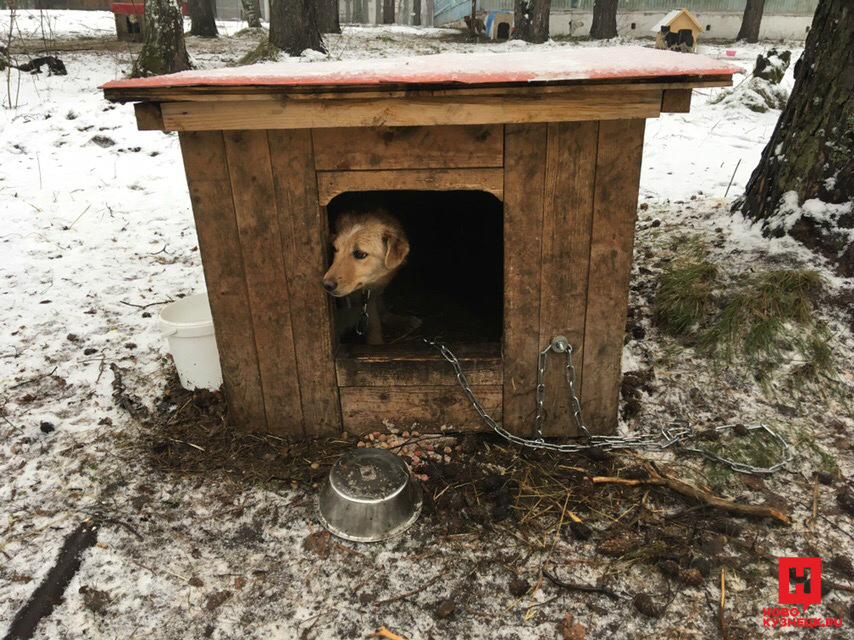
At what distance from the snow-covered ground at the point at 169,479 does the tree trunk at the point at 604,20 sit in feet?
52.3

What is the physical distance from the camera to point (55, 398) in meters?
3.85

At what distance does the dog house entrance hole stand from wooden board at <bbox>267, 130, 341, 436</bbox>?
915 millimetres

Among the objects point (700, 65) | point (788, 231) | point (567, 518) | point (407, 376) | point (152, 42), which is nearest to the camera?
point (700, 65)

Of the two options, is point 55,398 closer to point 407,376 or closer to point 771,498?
point 407,376

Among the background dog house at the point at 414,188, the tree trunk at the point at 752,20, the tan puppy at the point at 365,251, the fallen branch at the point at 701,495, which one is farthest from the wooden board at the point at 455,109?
the tree trunk at the point at 752,20

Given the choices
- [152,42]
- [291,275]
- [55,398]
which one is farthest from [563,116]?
[152,42]

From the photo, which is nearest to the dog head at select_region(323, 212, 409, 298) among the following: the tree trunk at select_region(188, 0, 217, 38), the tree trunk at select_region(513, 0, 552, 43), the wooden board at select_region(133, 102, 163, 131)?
the wooden board at select_region(133, 102, 163, 131)

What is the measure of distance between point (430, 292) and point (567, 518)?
2765mm

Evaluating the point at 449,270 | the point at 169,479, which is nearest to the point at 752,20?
the point at 449,270

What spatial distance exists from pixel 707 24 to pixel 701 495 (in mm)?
28763

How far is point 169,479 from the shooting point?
10.5 ft

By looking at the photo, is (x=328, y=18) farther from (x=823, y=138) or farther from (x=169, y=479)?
(x=169, y=479)

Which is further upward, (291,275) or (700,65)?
(700,65)

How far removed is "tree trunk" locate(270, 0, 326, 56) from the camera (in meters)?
11.7
